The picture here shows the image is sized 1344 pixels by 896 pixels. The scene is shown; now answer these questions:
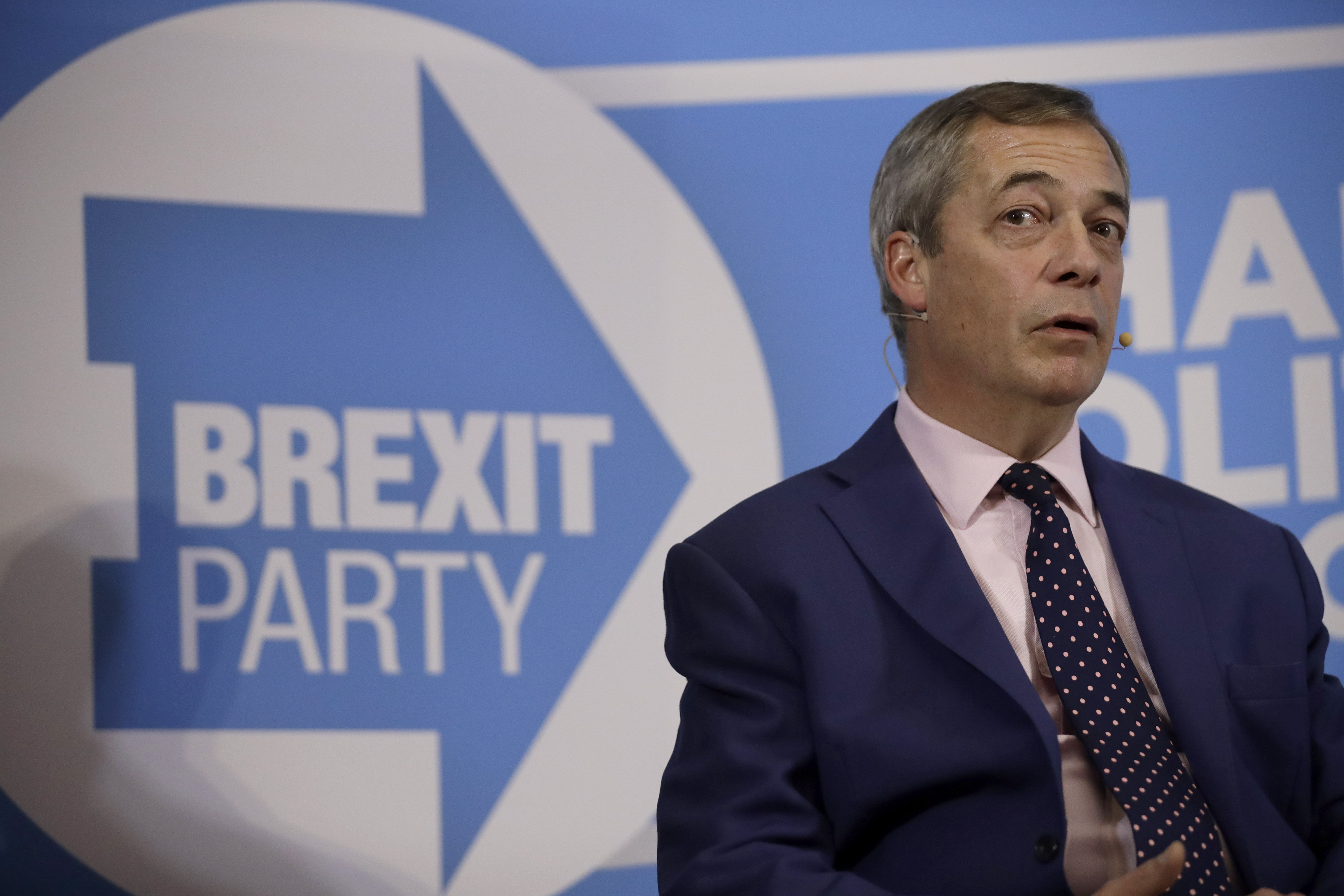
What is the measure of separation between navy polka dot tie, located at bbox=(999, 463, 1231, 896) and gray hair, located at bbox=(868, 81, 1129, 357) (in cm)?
43

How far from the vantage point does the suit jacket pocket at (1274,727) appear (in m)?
1.65

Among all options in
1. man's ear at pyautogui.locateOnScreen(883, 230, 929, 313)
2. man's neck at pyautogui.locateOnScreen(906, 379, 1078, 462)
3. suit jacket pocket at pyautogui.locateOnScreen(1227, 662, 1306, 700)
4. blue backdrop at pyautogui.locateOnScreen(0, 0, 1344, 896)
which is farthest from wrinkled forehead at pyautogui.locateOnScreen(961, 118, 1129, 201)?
blue backdrop at pyautogui.locateOnScreen(0, 0, 1344, 896)

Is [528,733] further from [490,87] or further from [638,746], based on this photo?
[490,87]

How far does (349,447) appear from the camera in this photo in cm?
242

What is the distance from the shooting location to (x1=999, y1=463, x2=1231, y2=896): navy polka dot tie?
151 cm

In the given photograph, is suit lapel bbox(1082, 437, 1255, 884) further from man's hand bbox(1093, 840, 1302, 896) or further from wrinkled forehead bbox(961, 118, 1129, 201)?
wrinkled forehead bbox(961, 118, 1129, 201)

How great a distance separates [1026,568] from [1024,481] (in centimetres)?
13

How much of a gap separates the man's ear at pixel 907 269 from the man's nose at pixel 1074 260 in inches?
7.6

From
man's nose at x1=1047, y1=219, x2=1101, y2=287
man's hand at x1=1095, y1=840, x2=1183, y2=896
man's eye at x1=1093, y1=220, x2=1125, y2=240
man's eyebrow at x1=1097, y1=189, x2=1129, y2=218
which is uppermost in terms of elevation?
man's eyebrow at x1=1097, y1=189, x2=1129, y2=218

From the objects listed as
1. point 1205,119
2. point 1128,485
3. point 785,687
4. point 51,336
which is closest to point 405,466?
point 51,336

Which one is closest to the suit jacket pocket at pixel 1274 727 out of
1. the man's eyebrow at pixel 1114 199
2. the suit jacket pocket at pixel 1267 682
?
the suit jacket pocket at pixel 1267 682

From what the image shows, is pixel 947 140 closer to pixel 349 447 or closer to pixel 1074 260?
pixel 1074 260

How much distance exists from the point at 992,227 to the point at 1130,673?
610mm

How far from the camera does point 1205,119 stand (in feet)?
8.80
